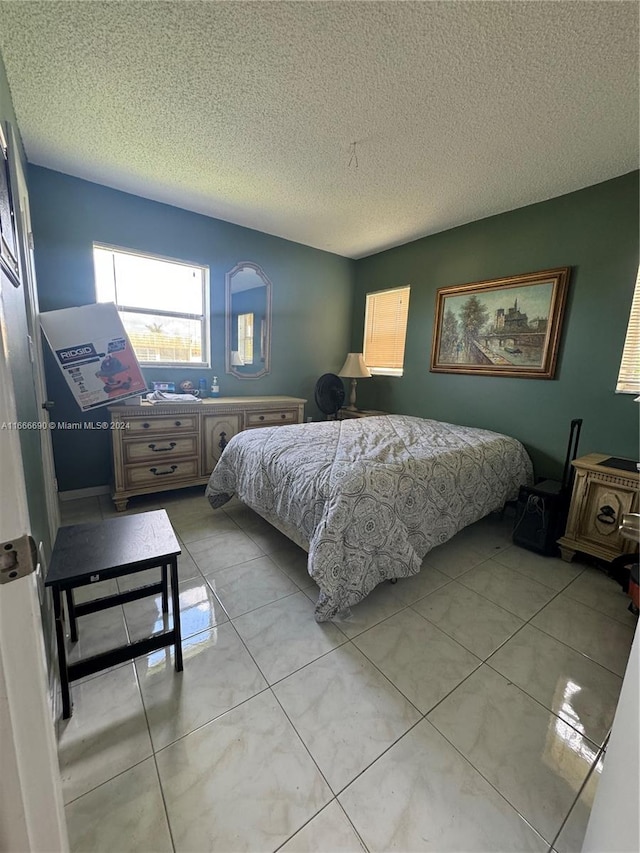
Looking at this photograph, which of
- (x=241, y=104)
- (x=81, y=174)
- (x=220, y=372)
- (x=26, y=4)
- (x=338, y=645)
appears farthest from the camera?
(x=220, y=372)

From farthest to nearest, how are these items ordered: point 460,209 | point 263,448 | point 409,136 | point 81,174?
point 460,209
point 81,174
point 263,448
point 409,136

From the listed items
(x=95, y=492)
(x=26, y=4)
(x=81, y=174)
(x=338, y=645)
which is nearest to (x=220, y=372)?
(x=95, y=492)

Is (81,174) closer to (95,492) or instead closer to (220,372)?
(220,372)

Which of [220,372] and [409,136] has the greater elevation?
[409,136]

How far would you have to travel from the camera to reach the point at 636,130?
1.89 meters

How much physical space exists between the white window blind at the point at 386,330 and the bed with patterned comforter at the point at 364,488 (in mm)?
1450

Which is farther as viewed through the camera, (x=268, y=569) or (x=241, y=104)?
(x=268, y=569)

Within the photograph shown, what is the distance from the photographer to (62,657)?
44.6 inches

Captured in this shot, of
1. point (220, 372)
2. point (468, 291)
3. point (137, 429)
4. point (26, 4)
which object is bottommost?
point (137, 429)

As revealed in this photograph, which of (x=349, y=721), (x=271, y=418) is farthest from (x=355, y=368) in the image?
(x=349, y=721)

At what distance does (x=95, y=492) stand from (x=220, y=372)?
1.60 meters

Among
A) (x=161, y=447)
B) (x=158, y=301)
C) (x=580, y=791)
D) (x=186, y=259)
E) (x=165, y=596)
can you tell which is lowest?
(x=580, y=791)

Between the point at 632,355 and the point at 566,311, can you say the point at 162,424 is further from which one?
the point at 632,355

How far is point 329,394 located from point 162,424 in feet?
6.46
